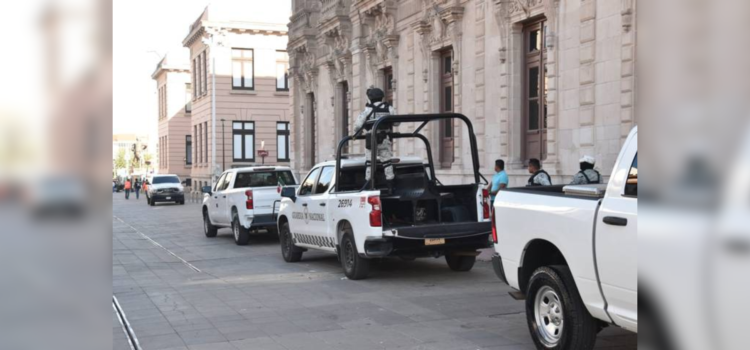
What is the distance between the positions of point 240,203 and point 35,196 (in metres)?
16.6

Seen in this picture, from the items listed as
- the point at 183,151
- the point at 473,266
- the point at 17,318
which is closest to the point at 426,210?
the point at 473,266

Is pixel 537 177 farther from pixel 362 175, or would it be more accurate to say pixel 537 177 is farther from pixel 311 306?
pixel 311 306

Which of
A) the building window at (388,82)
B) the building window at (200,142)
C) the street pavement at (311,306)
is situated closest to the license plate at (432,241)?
the street pavement at (311,306)

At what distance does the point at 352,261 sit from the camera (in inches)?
453

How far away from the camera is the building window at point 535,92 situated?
17.3 meters

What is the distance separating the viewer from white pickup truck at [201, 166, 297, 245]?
56.8ft

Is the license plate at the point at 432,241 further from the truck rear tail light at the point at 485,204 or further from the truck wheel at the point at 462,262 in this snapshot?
the truck wheel at the point at 462,262

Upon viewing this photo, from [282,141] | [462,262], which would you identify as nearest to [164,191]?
[282,141]

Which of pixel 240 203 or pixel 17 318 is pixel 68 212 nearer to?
pixel 17 318

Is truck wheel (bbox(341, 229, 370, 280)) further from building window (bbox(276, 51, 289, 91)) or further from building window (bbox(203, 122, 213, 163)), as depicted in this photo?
building window (bbox(203, 122, 213, 163))

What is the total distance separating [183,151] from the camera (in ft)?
240

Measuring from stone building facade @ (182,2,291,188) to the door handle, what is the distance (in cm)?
4932

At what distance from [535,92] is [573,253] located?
12.3 m

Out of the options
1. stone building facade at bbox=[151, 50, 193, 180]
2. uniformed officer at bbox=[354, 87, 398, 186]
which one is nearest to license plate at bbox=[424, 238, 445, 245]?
uniformed officer at bbox=[354, 87, 398, 186]
